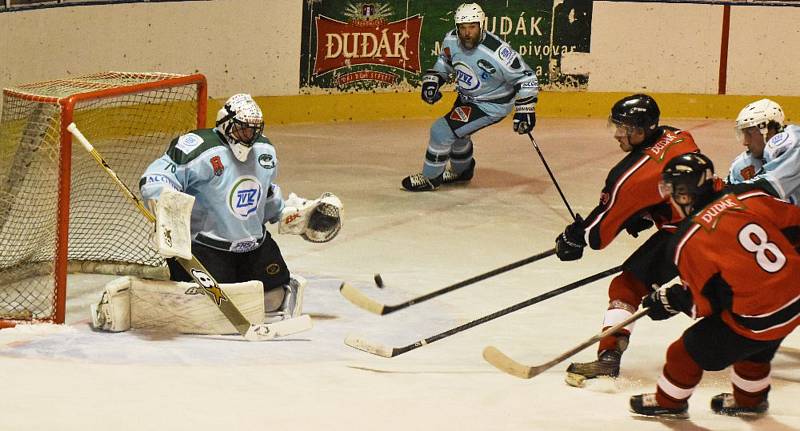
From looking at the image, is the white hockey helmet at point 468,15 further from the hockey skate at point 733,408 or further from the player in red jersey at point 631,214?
the hockey skate at point 733,408

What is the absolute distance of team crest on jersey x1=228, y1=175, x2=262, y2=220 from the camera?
5.11 m

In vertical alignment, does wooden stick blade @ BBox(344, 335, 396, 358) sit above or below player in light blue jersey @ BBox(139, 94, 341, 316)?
below

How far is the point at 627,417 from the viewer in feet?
13.9

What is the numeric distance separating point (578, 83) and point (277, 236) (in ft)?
13.2

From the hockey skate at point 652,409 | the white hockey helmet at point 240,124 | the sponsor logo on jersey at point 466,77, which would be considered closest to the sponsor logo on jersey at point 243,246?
the white hockey helmet at point 240,124

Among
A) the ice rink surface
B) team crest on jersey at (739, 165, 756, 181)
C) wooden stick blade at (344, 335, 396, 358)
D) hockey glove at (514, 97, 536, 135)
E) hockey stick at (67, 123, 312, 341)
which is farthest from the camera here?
hockey glove at (514, 97, 536, 135)

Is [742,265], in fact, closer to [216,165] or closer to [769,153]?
[769,153]

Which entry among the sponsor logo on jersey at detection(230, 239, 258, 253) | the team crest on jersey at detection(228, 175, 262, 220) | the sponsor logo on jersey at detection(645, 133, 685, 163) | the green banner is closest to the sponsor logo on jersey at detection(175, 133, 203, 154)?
the team crest on jersey at detection(228, 175, 262, 220)

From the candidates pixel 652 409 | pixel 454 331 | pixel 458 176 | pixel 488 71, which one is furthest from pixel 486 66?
pixel 652 409

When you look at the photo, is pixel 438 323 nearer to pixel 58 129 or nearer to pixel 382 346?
pixel 382 346

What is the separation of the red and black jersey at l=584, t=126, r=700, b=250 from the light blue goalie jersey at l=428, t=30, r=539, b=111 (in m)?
3.27

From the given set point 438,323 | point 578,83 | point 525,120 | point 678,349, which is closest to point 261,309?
point 438,323

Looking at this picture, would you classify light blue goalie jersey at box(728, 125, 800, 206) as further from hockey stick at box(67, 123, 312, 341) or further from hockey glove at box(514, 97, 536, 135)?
hockey glove at box(514, 97, 536, 135)

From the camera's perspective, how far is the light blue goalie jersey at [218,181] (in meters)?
5.03
